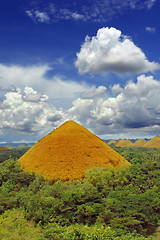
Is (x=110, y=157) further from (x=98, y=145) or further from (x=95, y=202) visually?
(x=95, y=202)

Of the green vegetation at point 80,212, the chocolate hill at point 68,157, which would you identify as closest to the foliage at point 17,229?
the green vegetation at point 80,212

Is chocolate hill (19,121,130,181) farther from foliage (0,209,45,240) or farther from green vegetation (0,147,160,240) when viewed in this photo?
foliage (0,209,45,240)

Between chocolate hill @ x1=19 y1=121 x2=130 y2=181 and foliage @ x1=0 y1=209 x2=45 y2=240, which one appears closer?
foliage @ x1=0 y1=209 x2=45 y2=240

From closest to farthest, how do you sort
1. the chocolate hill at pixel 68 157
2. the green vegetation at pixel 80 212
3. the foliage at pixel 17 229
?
the foliage at pixel 17 229, the green vegetation at pixel 80 212, the chocolate hill at pixel 68 157

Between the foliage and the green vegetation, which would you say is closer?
the foliage

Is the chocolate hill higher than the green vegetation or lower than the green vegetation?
higher

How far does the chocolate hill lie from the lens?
88.5 ft

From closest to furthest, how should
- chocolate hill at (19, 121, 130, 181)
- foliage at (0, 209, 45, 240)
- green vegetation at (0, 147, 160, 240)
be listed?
foliage at (0, 209, 45, 240)
green vegetation at (0, 147, 160, 240)
chocolate hill at (19, 121, 130, 181)

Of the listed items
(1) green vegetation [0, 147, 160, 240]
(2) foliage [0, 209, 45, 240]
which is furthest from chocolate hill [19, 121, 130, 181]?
(2) foliage [0, 209, 45, 240]

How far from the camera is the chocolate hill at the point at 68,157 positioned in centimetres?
2697

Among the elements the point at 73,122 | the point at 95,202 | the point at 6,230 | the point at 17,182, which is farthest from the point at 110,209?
the point at 73,122

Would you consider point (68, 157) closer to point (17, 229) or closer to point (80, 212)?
point (80, 212)

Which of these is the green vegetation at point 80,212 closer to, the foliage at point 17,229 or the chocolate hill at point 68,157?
the foliage at point 17,229

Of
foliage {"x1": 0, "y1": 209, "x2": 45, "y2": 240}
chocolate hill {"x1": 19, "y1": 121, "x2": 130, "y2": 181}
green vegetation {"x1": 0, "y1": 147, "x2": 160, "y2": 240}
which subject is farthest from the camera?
chocolate hill {"x1": 19, "y1": 121, "x2": 130, "y2": 181}
